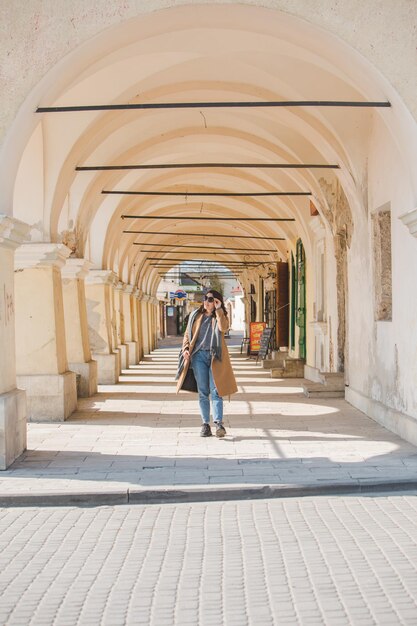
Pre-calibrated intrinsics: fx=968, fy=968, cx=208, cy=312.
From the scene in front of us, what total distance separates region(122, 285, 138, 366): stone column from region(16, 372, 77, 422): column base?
14.8 meters

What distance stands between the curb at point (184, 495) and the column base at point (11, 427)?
1.39m

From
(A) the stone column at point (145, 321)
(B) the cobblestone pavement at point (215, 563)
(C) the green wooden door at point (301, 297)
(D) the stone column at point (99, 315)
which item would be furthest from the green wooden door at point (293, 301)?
(B) the cobblestone pavement at point (215, 563)

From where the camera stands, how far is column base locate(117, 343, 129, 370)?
996 inches

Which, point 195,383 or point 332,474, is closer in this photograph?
point 332,474

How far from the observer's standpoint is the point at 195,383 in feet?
36.1

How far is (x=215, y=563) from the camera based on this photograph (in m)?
5.47

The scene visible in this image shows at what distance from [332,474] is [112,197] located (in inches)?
531

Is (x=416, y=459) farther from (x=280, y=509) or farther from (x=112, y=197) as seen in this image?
(x=112, y=197)

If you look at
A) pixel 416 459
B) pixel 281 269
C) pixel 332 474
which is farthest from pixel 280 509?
pixel 281 269

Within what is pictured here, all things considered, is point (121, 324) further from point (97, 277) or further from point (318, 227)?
point (318, 227)

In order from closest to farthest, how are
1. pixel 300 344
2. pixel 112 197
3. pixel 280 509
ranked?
pixel 280 509
pixel 112 197
pixel 300 344

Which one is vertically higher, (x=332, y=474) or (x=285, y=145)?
(x=285, y=145)

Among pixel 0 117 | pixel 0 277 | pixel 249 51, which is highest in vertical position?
pixel 249 51

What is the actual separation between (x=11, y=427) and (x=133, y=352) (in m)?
19.9
